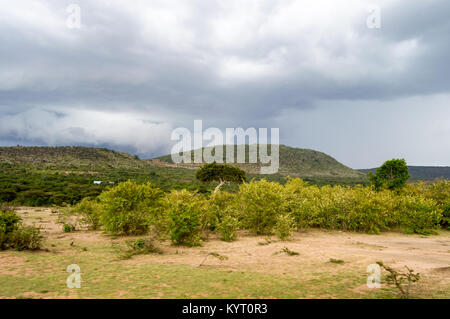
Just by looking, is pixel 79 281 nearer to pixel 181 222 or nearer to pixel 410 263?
pixel 181 222

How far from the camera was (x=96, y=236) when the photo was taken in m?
15.8

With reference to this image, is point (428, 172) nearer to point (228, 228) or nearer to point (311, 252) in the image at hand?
point (228, 228)

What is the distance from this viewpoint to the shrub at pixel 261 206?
1695 centimetres

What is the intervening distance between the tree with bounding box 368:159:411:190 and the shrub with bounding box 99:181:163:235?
82.7 feet

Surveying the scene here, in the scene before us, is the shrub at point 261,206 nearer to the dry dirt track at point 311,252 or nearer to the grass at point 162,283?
the dry dirt track at point 311,252

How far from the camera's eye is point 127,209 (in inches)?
613

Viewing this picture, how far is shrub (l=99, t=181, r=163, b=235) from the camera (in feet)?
49.1

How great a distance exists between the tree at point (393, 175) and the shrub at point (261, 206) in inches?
724

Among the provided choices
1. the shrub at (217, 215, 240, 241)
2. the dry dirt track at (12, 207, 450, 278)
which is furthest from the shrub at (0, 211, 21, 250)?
the shrub at (217, 215, 240, 241)

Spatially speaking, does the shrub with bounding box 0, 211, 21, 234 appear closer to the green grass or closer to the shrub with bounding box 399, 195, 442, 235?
the green grass

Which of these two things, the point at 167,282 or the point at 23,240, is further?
the point at 23,240

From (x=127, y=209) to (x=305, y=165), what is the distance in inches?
4259

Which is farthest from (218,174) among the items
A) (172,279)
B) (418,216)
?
(172,279)
